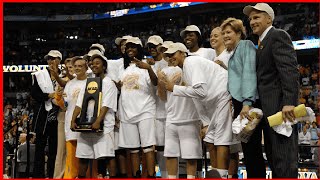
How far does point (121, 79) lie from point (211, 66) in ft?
4.78

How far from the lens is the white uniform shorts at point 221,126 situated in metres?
4.61

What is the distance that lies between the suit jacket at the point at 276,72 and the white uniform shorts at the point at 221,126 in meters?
0.85

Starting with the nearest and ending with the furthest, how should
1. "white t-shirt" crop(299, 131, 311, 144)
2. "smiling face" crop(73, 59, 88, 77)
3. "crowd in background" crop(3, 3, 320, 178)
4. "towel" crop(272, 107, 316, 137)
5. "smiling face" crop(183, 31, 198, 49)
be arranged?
"towel" crop(272, 107, 316, 137) < "smiling face" crop(183, 31, 198, 49) < "smiling face" crop(73, 59, 88, 77) < "white t-shirt" crop(299, 131, 311, 144) < "crowd in background" crop(3, 3, 320, 178)

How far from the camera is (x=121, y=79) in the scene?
5.89m

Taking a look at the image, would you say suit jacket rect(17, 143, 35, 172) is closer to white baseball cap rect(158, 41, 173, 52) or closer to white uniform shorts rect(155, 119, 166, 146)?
white uniform shorts rect(155, 119, 166, 146)

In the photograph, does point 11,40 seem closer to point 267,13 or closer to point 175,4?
point 175,4

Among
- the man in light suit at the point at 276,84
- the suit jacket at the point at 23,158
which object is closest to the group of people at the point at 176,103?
the man in light suit at the point at 276,84

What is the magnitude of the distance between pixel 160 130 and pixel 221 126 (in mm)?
1219

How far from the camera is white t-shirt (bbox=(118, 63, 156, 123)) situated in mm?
Result: 5629

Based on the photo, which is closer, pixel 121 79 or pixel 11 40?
pixel 121 79

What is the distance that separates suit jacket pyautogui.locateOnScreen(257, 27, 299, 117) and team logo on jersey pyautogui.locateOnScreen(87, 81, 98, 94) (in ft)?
7.87

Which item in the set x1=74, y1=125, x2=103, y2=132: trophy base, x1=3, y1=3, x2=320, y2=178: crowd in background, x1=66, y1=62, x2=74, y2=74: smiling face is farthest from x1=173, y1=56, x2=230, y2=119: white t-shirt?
x1=3, y1=3, x2=320, y2=178: crowd in background

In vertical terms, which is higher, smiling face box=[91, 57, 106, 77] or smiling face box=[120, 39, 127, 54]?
smiling face box=[120, 39, 127, 54]

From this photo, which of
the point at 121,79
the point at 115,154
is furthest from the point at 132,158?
the point at 121,79
